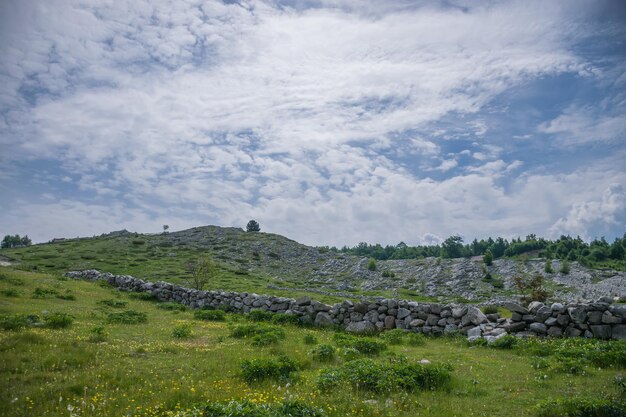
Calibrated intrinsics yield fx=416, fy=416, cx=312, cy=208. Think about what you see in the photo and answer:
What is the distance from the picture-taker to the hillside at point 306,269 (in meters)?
65.2

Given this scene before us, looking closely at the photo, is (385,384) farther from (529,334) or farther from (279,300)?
(279,300)

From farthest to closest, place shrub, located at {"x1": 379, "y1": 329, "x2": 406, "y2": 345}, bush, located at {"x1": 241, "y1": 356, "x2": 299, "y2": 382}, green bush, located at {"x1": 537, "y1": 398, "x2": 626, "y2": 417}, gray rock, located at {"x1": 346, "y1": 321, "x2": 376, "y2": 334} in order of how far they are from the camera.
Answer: gray rock, located at {"x1": 346, "y1": 321, "x2": 376, "y2": 334} < shrub, located at {"x1": 379, "y1": 329, "x2": 406, "y2": 345} < bush, located at {"x1": 241, "y1": 356, "x2": 299, "y2": 382} < green bush, located at {"x1": 537, "y1": 398, "x2": 626, "y2": 417}

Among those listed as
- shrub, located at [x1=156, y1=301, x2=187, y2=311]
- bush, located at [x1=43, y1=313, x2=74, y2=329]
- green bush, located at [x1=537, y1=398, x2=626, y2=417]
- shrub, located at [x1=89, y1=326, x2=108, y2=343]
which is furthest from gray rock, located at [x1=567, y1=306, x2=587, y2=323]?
shrub, located at [x1=156, y1=301, x2=187, y2=311]

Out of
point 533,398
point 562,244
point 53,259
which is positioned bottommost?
point 533,398

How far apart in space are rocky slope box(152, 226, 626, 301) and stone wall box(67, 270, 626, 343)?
4165 cm

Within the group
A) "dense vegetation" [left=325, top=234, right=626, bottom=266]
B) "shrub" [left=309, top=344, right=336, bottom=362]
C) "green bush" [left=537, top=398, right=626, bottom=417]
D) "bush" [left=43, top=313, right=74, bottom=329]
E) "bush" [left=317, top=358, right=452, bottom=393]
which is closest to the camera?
"green bush" [left=537, top=398, right=626, bottom=417]

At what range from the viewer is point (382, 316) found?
22.3 metres

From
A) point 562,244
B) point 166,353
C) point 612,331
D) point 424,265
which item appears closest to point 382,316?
point 612,331

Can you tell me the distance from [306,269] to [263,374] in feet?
263

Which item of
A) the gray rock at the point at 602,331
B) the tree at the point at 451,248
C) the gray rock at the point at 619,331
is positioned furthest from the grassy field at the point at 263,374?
the tree at the point at 451,248

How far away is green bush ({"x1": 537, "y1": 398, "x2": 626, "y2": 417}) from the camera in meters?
8.03

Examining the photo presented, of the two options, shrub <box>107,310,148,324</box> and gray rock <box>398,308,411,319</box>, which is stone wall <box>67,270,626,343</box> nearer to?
gray rock <box>398,308,411,319</box>

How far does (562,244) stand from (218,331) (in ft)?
426

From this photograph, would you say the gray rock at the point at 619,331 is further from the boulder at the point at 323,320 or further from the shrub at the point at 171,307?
the shrub at the point at 171,307
